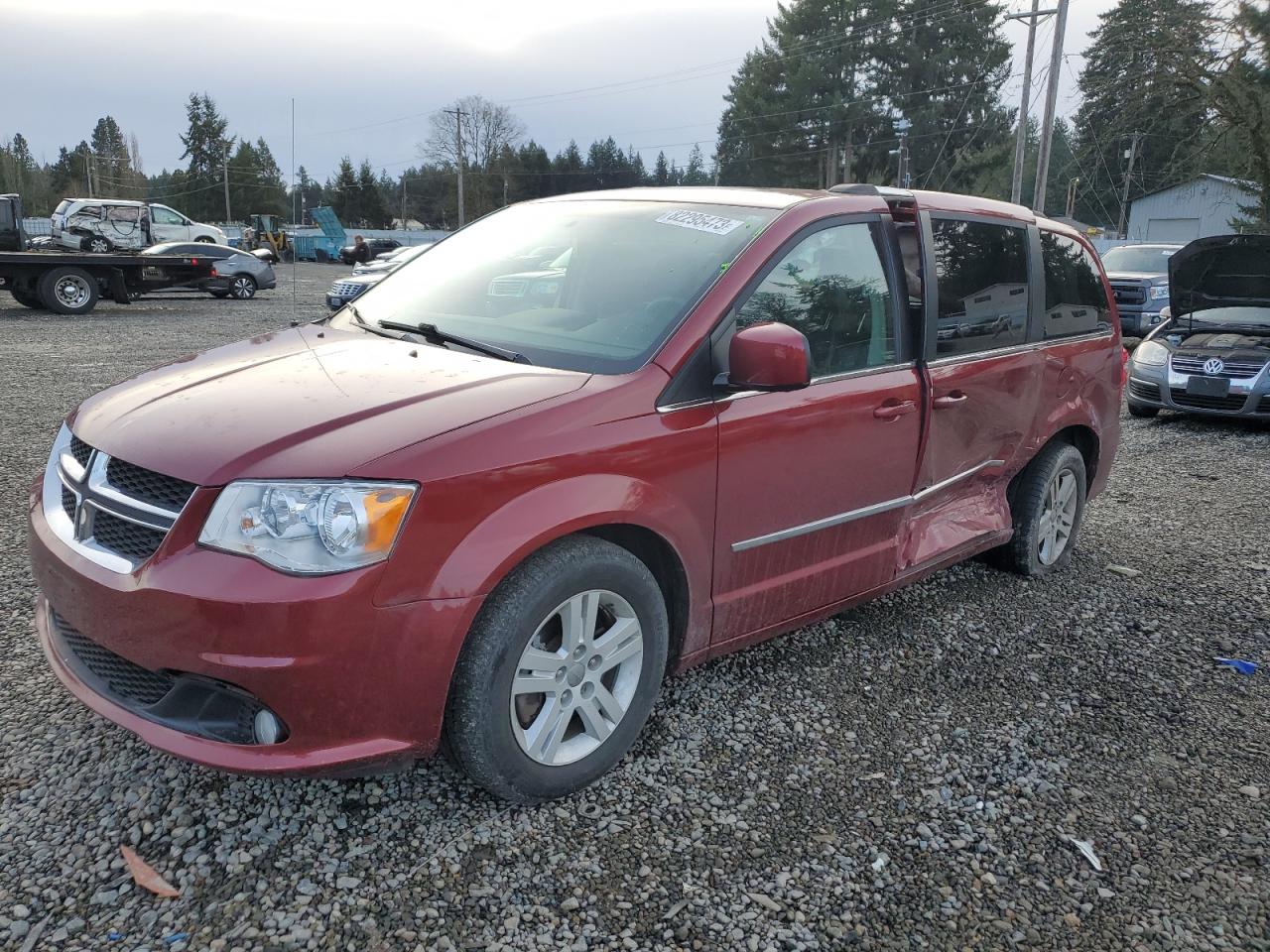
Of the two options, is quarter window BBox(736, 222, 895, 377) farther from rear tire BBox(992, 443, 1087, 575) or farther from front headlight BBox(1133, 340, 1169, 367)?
front headlight BBox(1133, 340, 1169, 367)

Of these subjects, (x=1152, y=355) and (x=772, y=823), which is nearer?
(x=772, y=823)

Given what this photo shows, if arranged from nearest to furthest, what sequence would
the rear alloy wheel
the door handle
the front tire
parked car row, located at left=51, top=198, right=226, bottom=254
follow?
the front tire < the door handle < the rear alloy wheel < parked car row, located at left=51, top=198, right=226, bottom=254

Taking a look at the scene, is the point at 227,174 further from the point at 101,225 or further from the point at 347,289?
the point at 347,289

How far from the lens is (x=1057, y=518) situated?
4.85m

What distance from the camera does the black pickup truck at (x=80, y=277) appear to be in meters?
16.8

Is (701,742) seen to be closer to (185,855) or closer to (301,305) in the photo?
(185,855)

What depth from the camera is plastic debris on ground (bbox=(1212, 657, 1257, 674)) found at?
3.89 meters

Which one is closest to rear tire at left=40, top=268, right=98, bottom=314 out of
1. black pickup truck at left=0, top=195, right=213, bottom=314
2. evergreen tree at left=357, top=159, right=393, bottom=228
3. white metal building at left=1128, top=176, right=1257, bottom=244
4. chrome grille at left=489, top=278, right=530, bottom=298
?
black pickup truck at left=0, top=195, right=213, bottom=314

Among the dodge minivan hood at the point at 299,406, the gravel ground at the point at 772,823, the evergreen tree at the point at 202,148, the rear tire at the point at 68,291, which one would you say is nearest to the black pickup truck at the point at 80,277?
the rear tire at the point at 68,291

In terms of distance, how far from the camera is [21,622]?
3812 mm

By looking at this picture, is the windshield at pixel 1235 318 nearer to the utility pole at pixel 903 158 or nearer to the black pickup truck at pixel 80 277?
the black pickup truck at pixel 80 277

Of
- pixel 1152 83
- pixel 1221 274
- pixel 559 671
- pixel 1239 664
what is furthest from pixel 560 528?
pixel 1152 83

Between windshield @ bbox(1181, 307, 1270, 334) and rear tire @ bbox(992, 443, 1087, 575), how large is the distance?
596 cm

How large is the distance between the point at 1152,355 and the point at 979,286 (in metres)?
6.84
